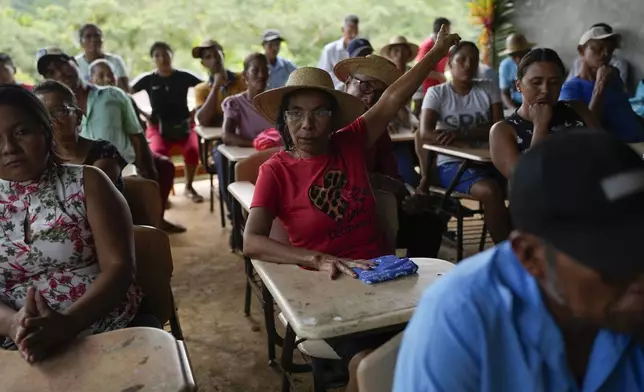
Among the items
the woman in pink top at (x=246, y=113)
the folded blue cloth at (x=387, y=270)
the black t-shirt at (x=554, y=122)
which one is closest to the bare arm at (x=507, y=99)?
the woman in pink top at (x=246, y=113)

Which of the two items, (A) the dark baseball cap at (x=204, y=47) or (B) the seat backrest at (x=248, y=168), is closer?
(B) the seat backrest at (x=248, y=168)

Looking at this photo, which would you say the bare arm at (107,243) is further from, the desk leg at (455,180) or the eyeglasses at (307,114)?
the desk leg at (455,180)

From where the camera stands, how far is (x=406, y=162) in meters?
4.13

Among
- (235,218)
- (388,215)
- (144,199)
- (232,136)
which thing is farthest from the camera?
(232,136)

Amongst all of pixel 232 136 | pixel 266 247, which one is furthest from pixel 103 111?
pixel 266 247

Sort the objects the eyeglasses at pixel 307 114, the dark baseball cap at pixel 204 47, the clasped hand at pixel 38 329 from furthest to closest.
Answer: the dark baseball cap at pixel 204 47
the eyeglasses at pixel 307 114
the clasped hand at pixel 38 329

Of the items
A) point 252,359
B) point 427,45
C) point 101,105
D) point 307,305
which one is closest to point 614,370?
point 307,305

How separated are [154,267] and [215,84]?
11.0ft

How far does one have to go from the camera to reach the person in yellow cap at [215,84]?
492 centimetres

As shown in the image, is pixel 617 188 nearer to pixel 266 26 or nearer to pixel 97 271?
pixel 97 271

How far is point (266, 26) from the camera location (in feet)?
23.6

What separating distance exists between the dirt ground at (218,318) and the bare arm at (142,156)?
659 mm

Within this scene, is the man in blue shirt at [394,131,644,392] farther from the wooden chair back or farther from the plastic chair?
the plastic chair

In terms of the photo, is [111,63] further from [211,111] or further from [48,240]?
[48,240]
